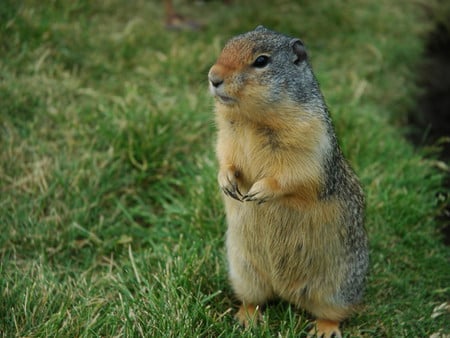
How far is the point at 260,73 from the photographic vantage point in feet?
11.1

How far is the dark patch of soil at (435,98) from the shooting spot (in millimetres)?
7078

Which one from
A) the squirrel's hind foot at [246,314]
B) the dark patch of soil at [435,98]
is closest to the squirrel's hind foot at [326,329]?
the squirrel's hind foot at [246,314]

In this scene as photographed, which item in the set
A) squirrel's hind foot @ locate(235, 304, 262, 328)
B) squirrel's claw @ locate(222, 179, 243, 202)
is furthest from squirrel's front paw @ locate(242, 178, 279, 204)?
squirrel's hind foot @ locate(235, 304, 262, 328)

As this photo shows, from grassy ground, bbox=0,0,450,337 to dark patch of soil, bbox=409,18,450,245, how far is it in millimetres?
271

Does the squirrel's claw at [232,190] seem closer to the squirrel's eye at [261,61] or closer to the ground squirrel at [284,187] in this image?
the ground squirrel at [284,187]

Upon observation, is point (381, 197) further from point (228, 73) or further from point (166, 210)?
point (228, 73)

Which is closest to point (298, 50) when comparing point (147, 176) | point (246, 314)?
point (246, 314)

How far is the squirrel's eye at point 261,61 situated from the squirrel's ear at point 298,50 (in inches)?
9.8

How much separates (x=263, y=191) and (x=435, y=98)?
16.9ft

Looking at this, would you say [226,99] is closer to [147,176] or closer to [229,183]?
[229,183]

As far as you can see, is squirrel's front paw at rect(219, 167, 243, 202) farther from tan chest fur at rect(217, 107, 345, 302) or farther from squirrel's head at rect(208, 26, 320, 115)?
squirrel's head at rect(208, 26, 320, 115)

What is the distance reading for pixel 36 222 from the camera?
4801mm

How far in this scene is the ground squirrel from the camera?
341 cm

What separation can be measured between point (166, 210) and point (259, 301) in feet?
4.29
